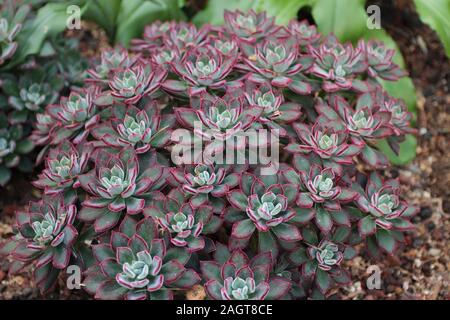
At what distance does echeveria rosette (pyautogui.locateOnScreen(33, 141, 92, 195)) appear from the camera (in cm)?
158

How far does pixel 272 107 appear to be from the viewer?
1604 millimetres

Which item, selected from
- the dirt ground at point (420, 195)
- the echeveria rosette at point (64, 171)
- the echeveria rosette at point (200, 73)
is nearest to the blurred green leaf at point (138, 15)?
the dirt ground at point (420, 195)

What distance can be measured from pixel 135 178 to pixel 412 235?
114 centimetres

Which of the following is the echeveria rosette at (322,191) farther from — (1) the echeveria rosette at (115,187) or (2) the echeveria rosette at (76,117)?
(2) the echeveria rosette at (76,117)

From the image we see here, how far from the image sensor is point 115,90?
167 centimetres

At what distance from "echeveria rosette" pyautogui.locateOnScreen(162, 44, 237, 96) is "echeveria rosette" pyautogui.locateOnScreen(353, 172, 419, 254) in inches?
18.8

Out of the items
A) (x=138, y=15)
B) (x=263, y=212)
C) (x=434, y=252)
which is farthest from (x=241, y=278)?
(x=138, y=15)

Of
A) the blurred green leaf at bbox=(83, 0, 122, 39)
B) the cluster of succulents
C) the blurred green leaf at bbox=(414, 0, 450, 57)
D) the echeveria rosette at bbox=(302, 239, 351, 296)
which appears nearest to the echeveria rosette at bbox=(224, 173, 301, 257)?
the cluster of succulents

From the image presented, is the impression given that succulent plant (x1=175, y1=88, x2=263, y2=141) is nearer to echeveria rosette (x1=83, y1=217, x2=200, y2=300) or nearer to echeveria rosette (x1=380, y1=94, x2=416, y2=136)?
echeveria rosette (x1=83, y1=217, x2=200, y2=300)

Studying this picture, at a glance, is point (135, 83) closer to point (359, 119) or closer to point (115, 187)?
point (115, 187)

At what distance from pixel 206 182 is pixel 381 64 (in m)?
0.76

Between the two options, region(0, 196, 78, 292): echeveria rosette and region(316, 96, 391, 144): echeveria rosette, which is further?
region(316, 96, 391, 144): echeveria rosette

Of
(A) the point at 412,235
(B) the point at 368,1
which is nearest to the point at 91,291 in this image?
(A) the point at 412,235

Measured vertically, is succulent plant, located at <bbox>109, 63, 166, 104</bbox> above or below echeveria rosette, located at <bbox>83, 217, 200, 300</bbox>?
above
